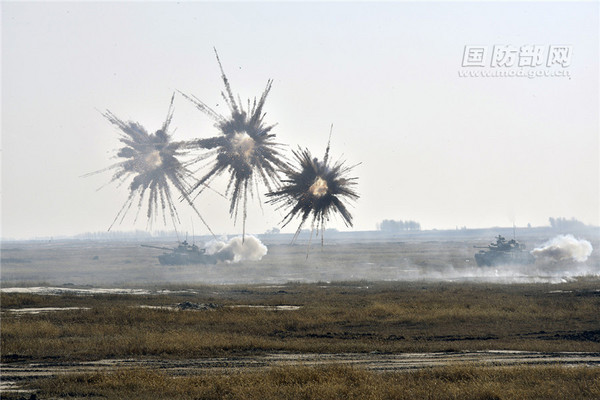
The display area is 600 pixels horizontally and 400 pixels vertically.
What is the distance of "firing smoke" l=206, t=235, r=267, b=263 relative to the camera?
12754cm

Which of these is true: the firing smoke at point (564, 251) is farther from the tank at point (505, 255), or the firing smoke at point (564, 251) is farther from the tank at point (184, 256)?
the tank at point (184, 256)

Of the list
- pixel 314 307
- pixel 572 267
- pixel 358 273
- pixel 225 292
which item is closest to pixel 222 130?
pixel 314 307

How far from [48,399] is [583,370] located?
51.2 feet

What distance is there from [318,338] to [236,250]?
103213 mm

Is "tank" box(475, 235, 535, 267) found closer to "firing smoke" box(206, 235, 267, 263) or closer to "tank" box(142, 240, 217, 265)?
"firing smoke" box(206, 235, 267, 263)

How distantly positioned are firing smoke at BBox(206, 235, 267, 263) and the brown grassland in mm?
69283

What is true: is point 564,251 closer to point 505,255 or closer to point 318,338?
point 505,255

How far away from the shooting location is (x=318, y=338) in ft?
102

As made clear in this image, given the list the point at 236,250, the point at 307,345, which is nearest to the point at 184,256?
the point at 236,250

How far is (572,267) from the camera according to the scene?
341 feet

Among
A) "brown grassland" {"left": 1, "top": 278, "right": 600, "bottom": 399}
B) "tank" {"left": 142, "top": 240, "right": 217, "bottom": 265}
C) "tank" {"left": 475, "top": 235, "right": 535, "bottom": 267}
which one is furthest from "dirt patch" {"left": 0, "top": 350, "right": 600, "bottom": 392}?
"tank" {"left": 142, "top": 240, "right": 217, "bottom": 265}

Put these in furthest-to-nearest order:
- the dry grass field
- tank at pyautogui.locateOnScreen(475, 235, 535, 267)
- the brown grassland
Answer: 1. tank at pyautogui.locateOnScreen(475, 235, 535, 267)
2. the dry grass field
3. the brown grassland

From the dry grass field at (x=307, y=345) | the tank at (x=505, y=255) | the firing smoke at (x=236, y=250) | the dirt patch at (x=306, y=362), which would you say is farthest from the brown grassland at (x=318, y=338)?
the firing smoke at (x=236, y=250)

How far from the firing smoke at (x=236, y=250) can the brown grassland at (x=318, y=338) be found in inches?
2728
